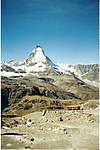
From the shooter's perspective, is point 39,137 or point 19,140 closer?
point 19,140

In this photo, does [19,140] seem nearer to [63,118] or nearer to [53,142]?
[53,142]

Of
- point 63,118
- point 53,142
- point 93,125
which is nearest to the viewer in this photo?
point 53,142

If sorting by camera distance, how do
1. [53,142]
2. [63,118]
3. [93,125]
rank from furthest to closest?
[63,118]
[93,125]
[53,142]

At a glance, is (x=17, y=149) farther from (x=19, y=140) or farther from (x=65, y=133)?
(x=65, y=133)

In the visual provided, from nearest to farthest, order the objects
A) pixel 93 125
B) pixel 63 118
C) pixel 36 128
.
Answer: pixel 36 128 → pixel 93 125 → pixel 63 118

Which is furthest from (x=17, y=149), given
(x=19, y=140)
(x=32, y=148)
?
(x=19, y=140)

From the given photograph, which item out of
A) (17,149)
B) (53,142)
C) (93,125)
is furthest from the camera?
(93,125)

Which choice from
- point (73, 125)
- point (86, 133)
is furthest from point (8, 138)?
point (73, 125)

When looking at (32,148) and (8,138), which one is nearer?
(32,148)
